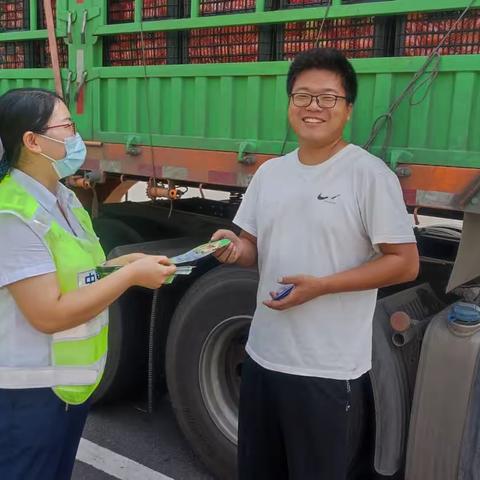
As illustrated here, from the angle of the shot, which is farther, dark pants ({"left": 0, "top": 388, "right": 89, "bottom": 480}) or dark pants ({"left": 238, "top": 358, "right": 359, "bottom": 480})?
dark pants ({"left": 238, "top": 358, "right": 359, "bottom": 480})

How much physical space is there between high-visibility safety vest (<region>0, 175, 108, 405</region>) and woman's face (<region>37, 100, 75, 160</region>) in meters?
0.14

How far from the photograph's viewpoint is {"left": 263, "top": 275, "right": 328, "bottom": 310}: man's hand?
77.7 inches

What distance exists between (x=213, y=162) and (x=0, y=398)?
5.04 ft

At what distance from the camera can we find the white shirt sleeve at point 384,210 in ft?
6.35

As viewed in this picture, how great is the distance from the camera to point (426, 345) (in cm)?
250

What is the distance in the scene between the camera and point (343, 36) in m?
2.69

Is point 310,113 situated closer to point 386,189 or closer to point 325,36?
point 386,189

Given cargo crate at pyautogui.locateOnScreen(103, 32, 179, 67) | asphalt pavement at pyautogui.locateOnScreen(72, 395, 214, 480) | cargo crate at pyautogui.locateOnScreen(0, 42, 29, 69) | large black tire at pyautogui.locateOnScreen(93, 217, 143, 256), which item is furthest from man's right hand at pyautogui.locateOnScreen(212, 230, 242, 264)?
cargo crate at pyautogui.locateOnScreen(0, 42, 29, 69)

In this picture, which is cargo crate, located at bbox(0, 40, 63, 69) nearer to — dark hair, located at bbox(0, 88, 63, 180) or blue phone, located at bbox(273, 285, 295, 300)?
dark hair, located at bbox(0, 88, 63, 180)

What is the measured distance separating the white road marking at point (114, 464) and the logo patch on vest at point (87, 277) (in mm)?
1769

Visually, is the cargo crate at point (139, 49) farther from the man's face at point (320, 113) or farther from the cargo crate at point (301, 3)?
the man's face at point (320, 113)

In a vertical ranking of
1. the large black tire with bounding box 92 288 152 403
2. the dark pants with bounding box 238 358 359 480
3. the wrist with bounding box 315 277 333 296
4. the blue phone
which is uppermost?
the wrist with bounding box 315 277 333 296

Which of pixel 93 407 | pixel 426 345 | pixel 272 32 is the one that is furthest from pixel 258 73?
pixel 93 407

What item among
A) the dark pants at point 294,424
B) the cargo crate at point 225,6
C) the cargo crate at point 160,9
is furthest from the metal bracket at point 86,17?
the dark pants at point 294,424
